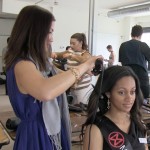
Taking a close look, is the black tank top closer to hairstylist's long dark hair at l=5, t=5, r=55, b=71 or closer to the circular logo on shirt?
the circular logo on shirt

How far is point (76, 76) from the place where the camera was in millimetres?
980

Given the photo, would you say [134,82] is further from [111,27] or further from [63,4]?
[111,27]

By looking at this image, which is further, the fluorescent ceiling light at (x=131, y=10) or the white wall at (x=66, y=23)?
the white wall at (x=66, y=23)

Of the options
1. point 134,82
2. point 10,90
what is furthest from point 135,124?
point 10,90

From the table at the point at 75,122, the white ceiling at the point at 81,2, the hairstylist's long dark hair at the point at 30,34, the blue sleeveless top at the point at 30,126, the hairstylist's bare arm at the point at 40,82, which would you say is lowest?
the table at the point at 75,122

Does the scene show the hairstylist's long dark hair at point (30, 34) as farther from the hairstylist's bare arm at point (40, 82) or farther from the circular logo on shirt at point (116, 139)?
the circular logo on shirt at point (116, 139)

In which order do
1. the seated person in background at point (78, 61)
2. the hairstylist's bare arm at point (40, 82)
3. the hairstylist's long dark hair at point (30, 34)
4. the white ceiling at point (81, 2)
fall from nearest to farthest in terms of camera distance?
the hairstylist's bare arm at point (40, 82) < the hairstylist's long dark hair at point (30, 34) < the seated person in background at point (78, 61) < the white ceiling at point (81, 2)

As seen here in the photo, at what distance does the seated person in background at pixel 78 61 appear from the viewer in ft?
7.32

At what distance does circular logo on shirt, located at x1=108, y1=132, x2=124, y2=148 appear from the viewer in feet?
4.02

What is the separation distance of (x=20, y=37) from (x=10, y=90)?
252mm

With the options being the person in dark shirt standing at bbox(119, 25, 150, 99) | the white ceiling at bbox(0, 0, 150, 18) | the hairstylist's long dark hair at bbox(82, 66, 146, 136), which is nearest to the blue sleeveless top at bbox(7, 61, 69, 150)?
the hairstylist's long dark hair at bbox(82, 66, 146, 136)

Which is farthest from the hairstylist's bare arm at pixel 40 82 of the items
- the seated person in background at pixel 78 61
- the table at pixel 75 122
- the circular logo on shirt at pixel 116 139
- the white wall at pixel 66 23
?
the white wall at pixel 66 23

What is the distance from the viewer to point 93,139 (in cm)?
120

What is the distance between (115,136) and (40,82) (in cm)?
56
